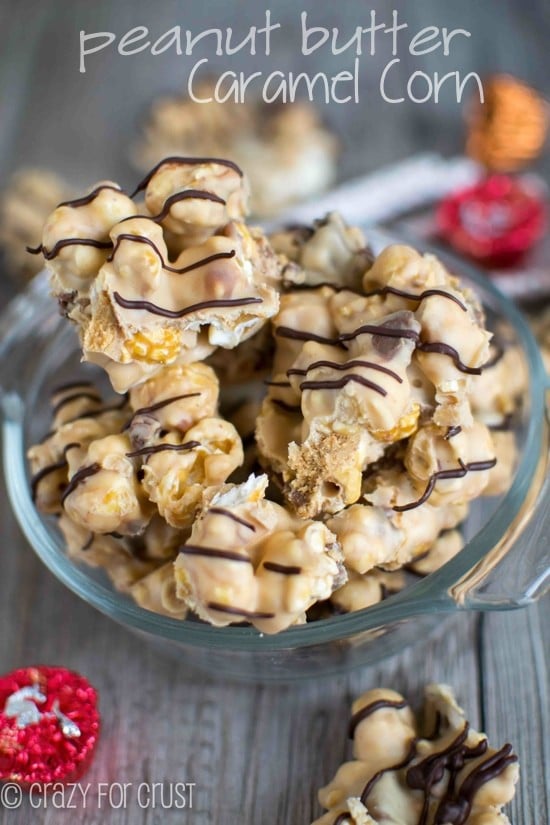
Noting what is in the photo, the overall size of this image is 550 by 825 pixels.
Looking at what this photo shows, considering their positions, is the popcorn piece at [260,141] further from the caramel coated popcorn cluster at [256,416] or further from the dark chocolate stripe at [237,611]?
the dark chocolate stripe at [237,611]

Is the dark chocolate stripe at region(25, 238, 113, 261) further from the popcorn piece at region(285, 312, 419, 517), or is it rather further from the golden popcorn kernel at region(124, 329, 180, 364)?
the popcorn piece at region(285, 312, 419, 517)

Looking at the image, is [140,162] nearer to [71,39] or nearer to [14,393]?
[71,39]

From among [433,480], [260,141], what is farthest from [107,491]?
[260,141]

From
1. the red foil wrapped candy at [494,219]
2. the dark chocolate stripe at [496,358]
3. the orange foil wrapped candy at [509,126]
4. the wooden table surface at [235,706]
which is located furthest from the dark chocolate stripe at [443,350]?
the orange foil wrapped candy at [509,126]

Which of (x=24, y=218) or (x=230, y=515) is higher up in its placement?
(x=24, y=218)

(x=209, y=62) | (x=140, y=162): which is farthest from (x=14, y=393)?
(x=209, y=62)

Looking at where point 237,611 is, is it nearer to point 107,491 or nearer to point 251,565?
point 251,565

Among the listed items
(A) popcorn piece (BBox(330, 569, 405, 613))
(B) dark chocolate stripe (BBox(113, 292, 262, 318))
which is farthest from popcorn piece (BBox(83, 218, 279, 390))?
(A) popcorn piece (BBox(330, 569, 405, 613))
